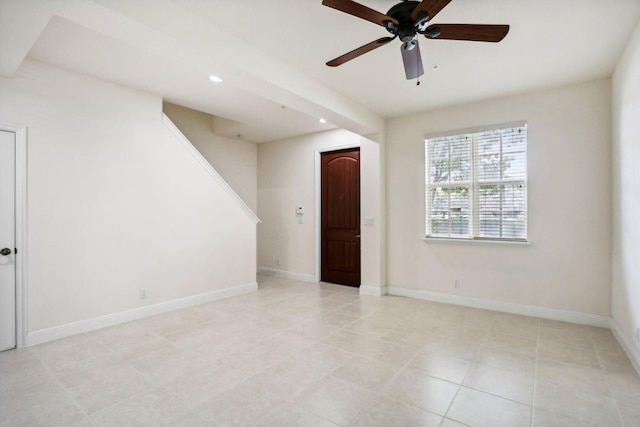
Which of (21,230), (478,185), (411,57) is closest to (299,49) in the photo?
(411,57)

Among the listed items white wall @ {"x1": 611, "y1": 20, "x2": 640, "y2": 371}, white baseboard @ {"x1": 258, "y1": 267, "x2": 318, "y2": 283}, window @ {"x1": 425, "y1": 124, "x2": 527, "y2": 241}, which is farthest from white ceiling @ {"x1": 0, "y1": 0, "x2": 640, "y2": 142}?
white baseboard @ {"x1": 258, "y1": 267, "x2": 318, "y2": 283}

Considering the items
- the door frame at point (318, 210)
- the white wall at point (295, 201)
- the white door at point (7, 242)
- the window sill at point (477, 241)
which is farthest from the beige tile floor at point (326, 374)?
the door frame at point (318, 210)

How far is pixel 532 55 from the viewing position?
302cm

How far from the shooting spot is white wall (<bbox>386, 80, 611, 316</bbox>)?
3598 millimetres

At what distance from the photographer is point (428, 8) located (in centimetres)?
184

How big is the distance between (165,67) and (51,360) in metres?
2.92

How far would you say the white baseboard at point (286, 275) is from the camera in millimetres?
6156

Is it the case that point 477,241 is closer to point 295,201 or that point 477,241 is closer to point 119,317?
point 295,201

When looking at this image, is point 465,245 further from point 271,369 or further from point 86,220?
point 86,220

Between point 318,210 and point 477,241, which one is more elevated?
point 318,210

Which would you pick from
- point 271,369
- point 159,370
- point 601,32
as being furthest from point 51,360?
point 601,32

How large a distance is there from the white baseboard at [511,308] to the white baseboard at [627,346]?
0.21 meters

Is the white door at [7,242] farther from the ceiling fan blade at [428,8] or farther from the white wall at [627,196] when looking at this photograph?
the white wall at [627,196]

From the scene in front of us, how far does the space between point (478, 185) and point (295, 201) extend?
10.8 feet
